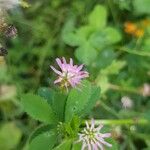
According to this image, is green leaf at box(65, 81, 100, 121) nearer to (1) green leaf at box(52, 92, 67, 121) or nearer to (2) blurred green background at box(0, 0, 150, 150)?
(1) green leaf at box(52, 92, 67, 121)

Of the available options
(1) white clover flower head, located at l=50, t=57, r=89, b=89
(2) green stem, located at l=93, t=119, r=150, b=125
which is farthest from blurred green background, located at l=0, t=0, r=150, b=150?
(1) white clover flower head, located at l=50, t=57, r=89, b=89

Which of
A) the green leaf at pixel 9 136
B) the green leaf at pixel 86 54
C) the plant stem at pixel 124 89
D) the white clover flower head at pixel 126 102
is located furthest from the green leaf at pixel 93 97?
the plant stem at pixel 124 89

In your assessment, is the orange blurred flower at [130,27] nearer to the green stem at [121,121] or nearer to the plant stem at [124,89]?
the plant stem at [124,89]

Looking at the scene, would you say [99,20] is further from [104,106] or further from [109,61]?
[104,106]

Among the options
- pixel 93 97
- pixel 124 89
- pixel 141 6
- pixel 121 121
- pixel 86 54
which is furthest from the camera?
pixel 124 89

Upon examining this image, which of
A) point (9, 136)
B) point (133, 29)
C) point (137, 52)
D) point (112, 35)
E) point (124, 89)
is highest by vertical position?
point (133, 29)

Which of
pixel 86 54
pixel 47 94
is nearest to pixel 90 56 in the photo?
pixel 86 54

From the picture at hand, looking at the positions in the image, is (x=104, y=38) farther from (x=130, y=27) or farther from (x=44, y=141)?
(x=44, y=141)

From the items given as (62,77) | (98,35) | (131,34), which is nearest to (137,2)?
(98,35)
